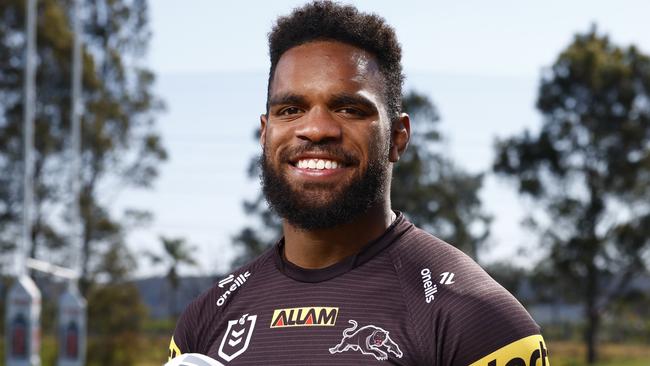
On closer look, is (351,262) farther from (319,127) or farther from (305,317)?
(319,127)

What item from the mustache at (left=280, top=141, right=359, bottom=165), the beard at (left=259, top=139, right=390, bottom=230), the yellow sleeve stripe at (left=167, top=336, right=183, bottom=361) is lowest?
the yellow sleeve stripe at (left=167, top=336, right=183, bottom=361)

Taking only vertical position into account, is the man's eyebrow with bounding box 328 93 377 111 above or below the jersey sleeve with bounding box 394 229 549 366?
above

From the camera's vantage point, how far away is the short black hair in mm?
3025

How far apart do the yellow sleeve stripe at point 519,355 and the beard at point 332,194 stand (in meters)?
0.56

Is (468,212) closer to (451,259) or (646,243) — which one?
(646,243)

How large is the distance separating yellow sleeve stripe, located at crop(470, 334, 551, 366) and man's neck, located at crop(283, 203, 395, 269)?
0.54 m

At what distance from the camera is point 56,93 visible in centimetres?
3819

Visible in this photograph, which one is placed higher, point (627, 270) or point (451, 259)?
point (451, 259)

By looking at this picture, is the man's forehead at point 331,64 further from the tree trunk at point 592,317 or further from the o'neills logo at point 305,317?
the tree trunk at point 592,317

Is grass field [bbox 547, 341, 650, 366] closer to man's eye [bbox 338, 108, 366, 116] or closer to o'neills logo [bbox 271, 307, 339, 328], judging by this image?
o'neills logo [bbox 271, 307, 339, 328]

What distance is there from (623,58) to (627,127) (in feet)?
10.2

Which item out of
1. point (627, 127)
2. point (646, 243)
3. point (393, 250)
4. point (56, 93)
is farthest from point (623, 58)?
point (393, 250)

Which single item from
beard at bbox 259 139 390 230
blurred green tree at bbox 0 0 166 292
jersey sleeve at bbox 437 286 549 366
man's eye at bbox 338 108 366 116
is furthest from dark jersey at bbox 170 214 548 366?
blurred green tree at bbox 0 0 166 292

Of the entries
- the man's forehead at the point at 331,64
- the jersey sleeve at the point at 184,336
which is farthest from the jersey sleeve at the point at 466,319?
the jersey sleeve at the point at 184,336
